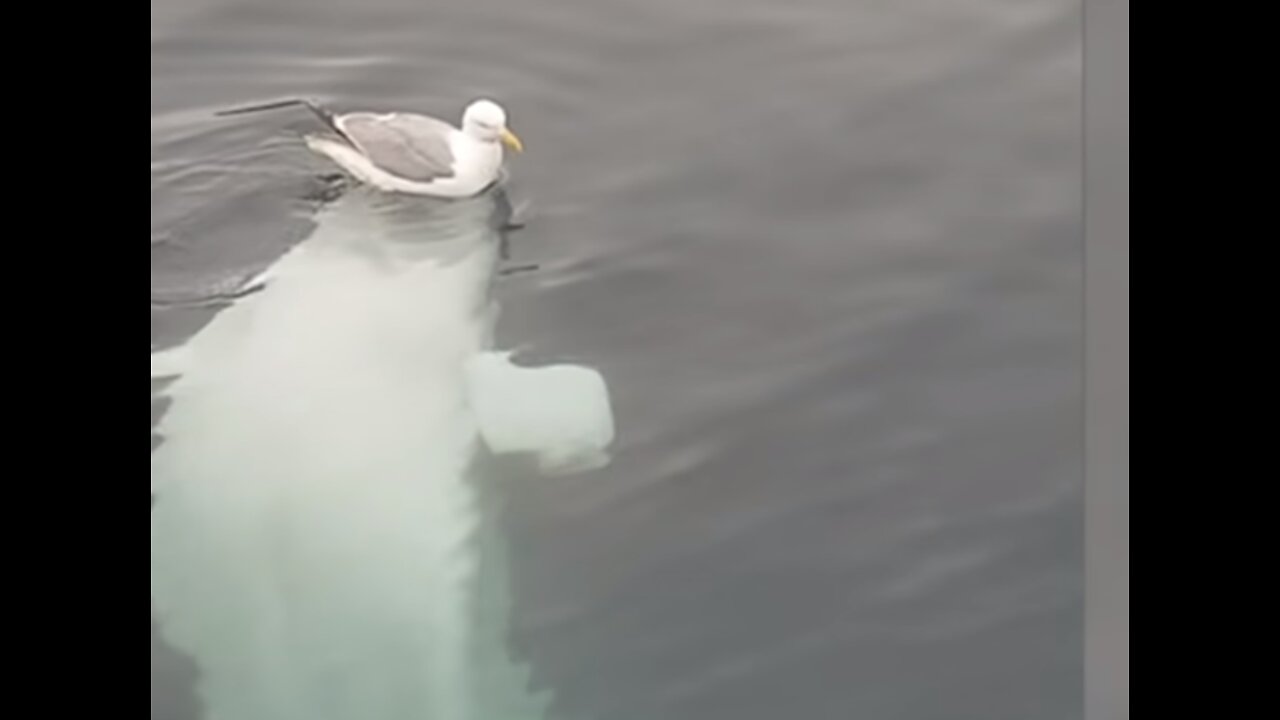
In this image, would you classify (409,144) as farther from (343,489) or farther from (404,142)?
(343,489)

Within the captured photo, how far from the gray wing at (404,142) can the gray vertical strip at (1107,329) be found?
0.54 m

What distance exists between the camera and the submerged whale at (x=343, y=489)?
1.30m

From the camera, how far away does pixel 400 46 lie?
1313mm

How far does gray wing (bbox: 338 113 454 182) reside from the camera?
1303 mm

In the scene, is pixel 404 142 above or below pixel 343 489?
above

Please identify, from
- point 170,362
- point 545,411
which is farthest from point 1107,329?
point 170,362

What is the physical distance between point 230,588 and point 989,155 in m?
0.72

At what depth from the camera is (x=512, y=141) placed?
1310mm

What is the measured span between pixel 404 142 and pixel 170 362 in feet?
0.86

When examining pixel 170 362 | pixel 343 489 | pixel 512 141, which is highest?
pixel 512 141

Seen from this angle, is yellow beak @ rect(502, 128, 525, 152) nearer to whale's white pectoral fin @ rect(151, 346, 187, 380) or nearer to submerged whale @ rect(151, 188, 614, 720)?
submerged whale @ rect(151, 188, 614, 720)

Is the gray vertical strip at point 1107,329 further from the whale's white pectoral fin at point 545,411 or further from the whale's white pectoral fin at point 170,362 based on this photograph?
the whale's white pectoral fin at point 170,362

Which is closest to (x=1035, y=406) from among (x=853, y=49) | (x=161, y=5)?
(x=853, y=49)
